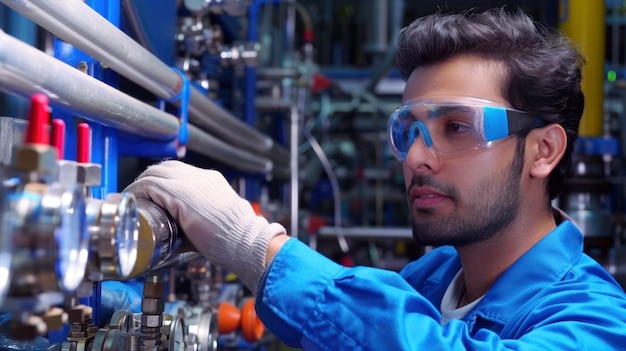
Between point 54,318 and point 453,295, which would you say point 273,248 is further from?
point 453,295

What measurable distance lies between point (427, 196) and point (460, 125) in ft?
0.44

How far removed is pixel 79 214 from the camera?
584mm

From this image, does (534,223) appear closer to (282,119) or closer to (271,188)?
(282,119)

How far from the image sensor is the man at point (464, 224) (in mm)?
911

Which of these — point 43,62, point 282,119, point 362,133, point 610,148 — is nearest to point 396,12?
point 362,133

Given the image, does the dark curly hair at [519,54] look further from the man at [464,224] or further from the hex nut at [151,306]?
the hex nut at [151,306]

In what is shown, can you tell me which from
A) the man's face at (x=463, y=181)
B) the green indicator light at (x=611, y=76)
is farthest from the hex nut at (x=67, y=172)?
the green indicator light at (x=611, y=76)

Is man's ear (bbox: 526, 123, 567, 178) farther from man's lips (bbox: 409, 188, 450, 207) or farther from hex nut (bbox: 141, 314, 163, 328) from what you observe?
hex nut (bbox: 141, 314, 163, 328)

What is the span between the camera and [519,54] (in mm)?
1309

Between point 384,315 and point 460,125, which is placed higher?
point 460,125

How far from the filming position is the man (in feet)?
2.99

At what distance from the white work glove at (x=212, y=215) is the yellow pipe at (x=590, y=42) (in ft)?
5.33

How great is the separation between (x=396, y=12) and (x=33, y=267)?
405 cm

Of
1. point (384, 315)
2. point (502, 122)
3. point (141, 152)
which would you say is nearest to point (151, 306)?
point (384, 315)
